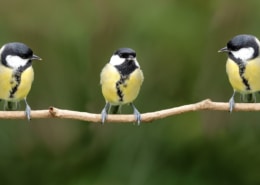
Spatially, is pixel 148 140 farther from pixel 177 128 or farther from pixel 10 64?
pixel 10 64

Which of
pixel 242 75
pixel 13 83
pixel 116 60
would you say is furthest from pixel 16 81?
pixel 242 75

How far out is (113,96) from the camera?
1137mm

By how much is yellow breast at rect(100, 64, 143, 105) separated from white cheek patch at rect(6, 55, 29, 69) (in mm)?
152

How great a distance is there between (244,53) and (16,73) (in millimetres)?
418

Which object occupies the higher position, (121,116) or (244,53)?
(244,53)

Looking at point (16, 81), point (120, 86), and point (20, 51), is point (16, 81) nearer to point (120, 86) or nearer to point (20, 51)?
point (20, 51)

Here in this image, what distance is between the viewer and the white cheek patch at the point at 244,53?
3.69ft

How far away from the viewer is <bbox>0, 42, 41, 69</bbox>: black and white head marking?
1.10 meters

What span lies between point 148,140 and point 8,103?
673 millimetres

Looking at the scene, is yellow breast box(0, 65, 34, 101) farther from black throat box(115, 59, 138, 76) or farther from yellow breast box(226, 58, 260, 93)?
yellow breast box(226, 58, 260, 93)

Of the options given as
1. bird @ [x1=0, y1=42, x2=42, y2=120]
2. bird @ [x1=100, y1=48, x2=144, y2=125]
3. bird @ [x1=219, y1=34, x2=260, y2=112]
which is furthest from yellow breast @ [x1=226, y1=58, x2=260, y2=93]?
bird @ [x1=0, y1=42, x2=42, y2=120]

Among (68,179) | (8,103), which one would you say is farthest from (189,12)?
(8,103)

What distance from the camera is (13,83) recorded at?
44.1 inches

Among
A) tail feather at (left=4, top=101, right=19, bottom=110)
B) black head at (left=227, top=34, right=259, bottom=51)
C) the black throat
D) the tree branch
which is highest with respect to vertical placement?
black head at (left=227, top=34, right=259, bottom=51)
